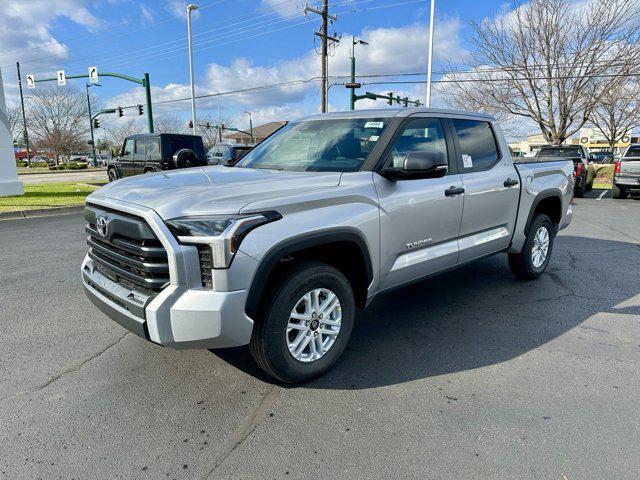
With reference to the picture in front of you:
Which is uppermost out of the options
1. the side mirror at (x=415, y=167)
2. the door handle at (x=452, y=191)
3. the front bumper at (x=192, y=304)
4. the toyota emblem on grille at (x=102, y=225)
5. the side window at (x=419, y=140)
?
the side window at (x=419, y=140)

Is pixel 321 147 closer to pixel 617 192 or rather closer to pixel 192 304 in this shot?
pixel 192 304

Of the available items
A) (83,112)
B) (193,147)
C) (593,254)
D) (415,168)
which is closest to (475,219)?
(415,168)

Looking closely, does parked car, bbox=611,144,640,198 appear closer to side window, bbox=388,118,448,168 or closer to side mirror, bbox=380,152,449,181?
side window, bbox=388,118,448,168

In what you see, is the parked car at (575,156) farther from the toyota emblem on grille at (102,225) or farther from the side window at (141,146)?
the toyota emblem on grille at (102,225)

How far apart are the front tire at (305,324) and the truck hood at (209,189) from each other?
21.4 inches

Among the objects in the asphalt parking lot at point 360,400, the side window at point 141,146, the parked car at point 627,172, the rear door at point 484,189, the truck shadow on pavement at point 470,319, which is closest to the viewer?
the asphalt parking lot at point 360,400

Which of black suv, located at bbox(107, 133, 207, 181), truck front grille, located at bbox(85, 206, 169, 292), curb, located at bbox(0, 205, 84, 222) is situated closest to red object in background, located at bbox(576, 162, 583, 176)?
black suv, located at bbox(107, 133, 207, 181)

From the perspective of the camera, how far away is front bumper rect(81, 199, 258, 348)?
250 cm

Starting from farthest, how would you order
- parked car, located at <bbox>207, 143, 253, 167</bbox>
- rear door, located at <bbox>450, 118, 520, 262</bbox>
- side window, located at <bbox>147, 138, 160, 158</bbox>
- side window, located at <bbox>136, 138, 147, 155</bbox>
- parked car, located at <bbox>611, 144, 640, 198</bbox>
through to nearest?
1. parked car, located at <bbox>207, 143, 253, 167</bbox>
2. side window, located at <bbox>136, 138, 147, 155</bbox>
3. side window, located at <bbox>147, 138, 160, 158</bbox>
4. parked car, located at <bbox>611, 144, 640, 198</bbox>
5. rear door, located at <bbox>450, 118, 520, 262</bbox>

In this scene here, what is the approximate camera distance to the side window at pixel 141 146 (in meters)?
15.3

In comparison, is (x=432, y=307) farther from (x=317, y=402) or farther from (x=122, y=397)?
(x=122, y=397)

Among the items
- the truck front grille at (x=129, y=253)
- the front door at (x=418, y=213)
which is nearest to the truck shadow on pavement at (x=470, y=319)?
the front door at (x=418, y=213)

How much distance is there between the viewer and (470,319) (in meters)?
4.29

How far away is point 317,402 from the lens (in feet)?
9.55
